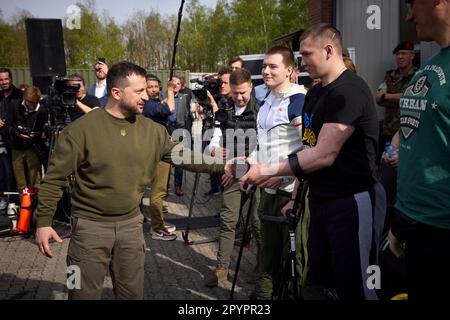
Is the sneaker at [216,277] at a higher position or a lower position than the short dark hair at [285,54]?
lower

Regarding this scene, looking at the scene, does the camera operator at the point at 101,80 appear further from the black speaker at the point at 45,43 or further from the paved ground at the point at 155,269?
the paved ground at the point at 155,269

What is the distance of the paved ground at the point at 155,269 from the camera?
4559 mm

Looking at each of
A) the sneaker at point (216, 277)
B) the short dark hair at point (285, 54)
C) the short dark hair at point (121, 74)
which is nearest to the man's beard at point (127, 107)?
the short dark hair at point (121, 74)

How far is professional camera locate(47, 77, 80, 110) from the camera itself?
21.1 feet

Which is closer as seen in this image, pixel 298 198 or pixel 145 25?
pixel 298 198

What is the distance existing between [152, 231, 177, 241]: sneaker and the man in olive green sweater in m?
3.05

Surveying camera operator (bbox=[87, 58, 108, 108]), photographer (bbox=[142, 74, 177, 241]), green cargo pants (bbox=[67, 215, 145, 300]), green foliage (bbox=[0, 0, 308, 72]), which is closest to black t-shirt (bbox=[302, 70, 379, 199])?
green cargo pants (bbox=[67, 215, 145, 300])

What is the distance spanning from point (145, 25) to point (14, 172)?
24432mm

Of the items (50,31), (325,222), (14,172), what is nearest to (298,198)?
(325,222)

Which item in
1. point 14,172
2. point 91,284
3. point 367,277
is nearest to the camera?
point 367,277

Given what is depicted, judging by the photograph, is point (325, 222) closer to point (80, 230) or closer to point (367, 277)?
point (367, 277)

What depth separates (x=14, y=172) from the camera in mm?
7582

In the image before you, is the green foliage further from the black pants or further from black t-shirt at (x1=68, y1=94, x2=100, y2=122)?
the black pants

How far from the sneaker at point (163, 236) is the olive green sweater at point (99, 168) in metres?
3.14
